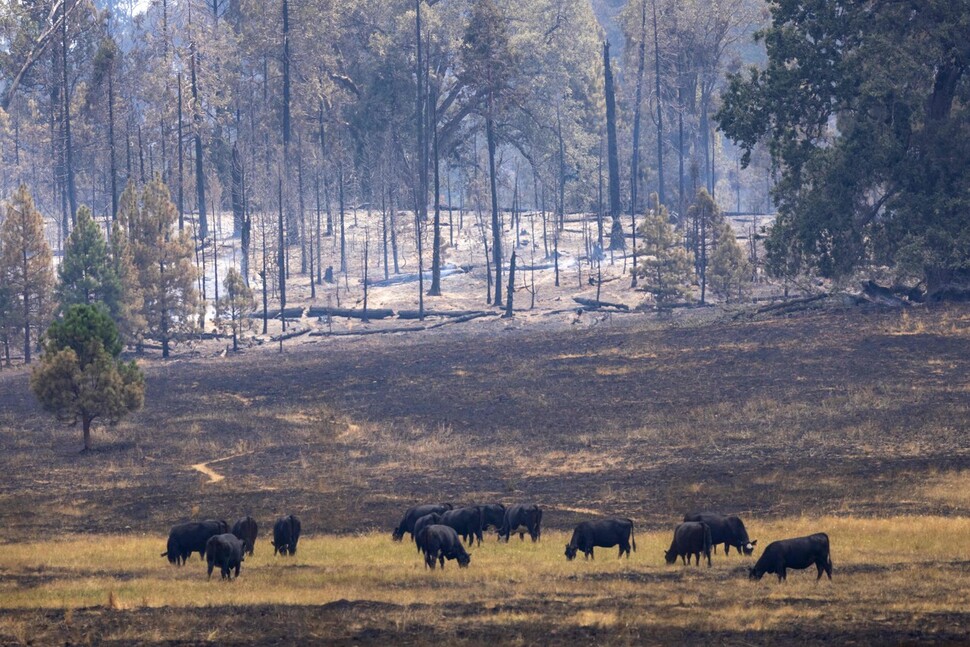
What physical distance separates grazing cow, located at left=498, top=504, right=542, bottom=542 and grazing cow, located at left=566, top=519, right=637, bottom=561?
2181mm

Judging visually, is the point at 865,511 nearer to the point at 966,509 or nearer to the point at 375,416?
the point at 966,509

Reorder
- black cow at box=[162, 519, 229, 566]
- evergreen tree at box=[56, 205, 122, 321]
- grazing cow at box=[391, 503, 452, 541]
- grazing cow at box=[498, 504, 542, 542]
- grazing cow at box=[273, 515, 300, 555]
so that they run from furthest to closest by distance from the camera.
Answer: evergreen tree at box=[56, 205, 122, 321] < grazing cow at box=[391, 503, 452, 541] < grazing cow at box=[498, 504, 542, 542] < grazing cow at box=[273, 515, 300, 555] < black cow at box=[162, 519, 229, 566]

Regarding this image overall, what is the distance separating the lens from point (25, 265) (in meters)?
63.7

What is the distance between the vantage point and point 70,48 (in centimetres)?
11156

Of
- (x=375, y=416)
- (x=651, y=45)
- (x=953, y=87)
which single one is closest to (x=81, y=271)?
(x=375, y=416)

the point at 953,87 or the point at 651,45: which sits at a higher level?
the point at 651,45

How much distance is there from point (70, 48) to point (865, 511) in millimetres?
97328

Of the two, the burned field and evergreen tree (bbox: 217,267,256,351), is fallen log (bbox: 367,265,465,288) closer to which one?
evergreen tree (bbox: 217,267,256,351)

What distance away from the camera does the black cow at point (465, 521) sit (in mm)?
26391

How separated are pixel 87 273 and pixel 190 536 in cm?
4086

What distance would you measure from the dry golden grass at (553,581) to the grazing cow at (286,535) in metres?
0.44

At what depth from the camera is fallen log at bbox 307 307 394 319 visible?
78938 millimetres

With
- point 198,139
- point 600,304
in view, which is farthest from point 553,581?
point 198,139

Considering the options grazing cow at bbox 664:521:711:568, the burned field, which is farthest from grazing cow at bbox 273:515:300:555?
grazing cow at bbox 664:521:711:568
